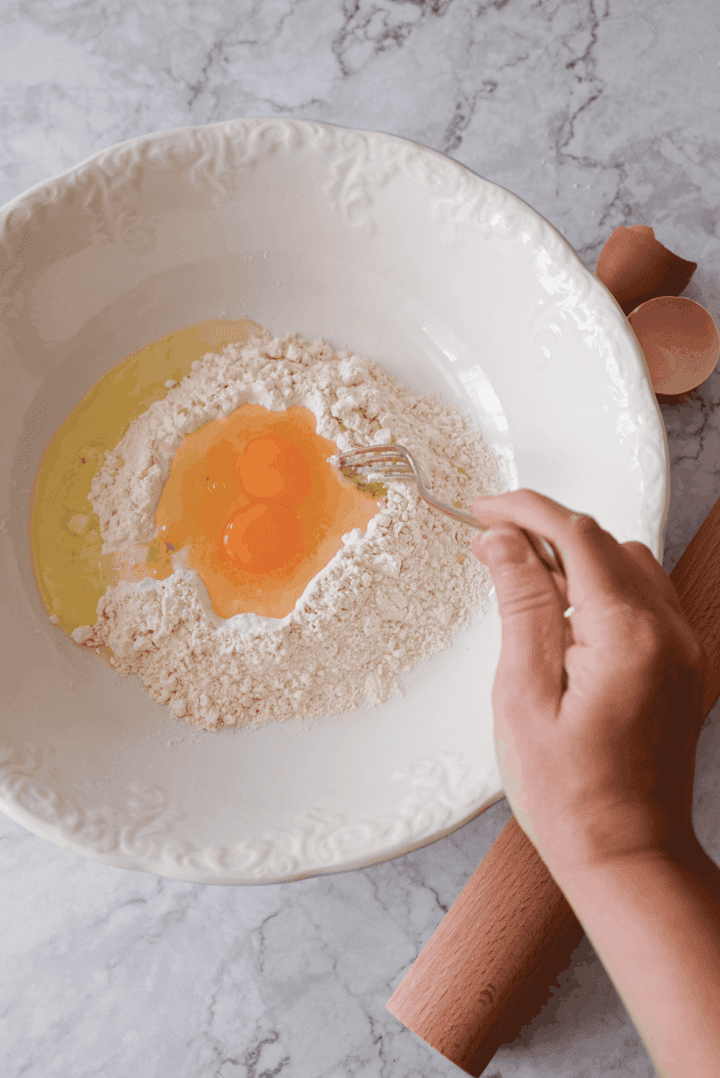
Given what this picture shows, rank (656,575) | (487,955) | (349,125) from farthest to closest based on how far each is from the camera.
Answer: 1. (349,125)
2. (487,955)
3. (656,575)

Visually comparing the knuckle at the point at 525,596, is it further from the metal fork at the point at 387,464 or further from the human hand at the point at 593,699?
the metal fork at the point at 387,464

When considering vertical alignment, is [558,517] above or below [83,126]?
below

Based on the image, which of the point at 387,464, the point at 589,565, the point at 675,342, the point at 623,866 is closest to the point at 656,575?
the point at 589,565

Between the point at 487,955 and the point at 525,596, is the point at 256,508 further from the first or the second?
the point at 487,955

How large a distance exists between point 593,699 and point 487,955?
0.66 metres

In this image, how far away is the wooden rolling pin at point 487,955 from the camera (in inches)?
48.1

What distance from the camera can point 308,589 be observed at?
1324 mm

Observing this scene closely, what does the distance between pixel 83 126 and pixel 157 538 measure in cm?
98

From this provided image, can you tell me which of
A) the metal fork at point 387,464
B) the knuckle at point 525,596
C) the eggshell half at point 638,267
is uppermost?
the eggshell half at point 638,267

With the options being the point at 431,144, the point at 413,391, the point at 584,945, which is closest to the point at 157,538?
the point at 413,391

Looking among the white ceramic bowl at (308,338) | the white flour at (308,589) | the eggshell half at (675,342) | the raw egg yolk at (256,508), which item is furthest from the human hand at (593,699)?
the eggshell half at (675,342)

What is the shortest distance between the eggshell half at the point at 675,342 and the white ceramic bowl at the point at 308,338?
9.7 inches

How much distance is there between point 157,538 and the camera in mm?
1403

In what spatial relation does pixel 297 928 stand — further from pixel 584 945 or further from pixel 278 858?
pixel 584 945
